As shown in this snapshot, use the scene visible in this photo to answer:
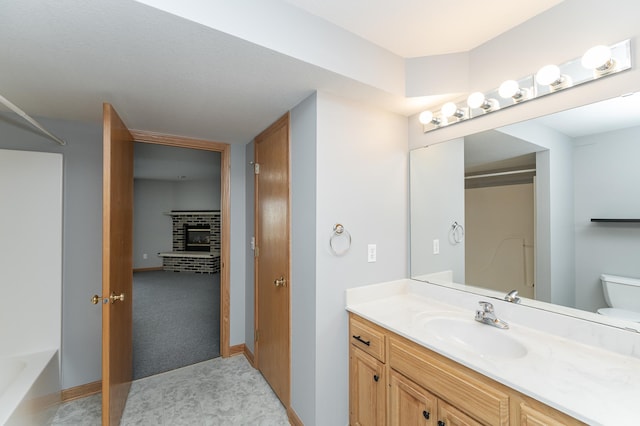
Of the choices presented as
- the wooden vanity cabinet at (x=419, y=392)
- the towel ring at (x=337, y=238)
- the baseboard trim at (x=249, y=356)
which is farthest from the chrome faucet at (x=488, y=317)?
the baseboard trim at (x=249, y=356)

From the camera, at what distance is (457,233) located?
1881 millimetres

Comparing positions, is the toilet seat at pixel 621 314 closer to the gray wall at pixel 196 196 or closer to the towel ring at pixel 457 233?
the towel ring at pixel 457 233

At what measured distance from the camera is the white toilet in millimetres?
1163

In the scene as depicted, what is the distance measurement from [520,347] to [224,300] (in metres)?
2.52

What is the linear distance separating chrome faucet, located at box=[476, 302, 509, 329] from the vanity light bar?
114cm

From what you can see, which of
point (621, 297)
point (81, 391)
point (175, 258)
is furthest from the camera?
point (175, 258)

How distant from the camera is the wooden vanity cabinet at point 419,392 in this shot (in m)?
0.98

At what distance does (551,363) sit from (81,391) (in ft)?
10.4

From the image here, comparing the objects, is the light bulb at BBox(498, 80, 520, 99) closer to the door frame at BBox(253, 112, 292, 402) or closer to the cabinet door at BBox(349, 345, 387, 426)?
the door frame at BBox(253, 112, 292, 402)

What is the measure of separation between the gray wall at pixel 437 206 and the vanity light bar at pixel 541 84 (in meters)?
0.19

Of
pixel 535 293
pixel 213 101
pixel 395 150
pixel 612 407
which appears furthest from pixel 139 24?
pixel 535 293

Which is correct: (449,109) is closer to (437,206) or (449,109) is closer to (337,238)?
(437,206)

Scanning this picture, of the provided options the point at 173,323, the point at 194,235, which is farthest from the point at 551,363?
the point at 194,235

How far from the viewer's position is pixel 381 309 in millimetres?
1703
